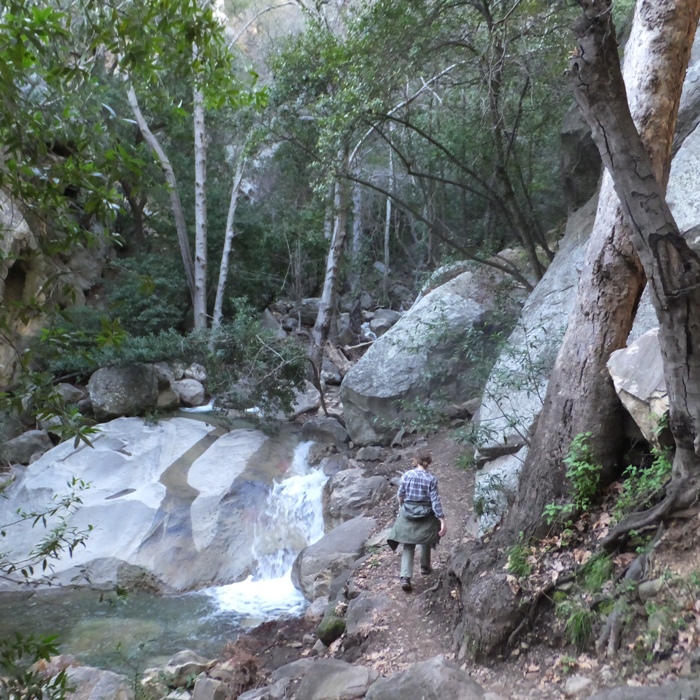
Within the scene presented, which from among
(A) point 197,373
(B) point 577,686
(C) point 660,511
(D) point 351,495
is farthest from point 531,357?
(A) point 197,373

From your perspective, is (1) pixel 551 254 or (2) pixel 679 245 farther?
(1) pixel 551 254

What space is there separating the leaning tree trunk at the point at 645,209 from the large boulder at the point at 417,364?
22.3 ft

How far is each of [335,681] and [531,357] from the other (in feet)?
14.2

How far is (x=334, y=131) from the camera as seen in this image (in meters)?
9.80

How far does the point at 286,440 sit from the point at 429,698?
9.08 meters

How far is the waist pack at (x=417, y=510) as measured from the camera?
597 cm

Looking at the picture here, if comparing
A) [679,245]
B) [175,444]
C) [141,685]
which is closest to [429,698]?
[679,245]

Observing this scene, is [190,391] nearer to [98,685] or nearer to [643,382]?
[98,685]

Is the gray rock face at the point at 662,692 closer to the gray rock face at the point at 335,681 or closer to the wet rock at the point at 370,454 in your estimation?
the gray rock face at the point at 335,681

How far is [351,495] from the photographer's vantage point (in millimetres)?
9797

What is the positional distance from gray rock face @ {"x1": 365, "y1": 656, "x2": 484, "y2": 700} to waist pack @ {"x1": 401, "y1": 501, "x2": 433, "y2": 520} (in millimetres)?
1963

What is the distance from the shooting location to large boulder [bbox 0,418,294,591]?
938 cm

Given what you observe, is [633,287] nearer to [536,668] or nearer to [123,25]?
[536,668]

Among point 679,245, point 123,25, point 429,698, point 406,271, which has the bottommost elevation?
point 429,698
